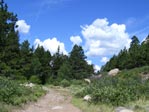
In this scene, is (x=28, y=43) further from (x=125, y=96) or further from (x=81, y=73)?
(x=125, y=96)

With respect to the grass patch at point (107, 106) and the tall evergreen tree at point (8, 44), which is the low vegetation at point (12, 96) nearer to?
the grass patch at point (107, 106)

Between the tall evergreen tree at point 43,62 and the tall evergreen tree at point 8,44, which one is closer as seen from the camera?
the tall evergreen tree at point 8,44

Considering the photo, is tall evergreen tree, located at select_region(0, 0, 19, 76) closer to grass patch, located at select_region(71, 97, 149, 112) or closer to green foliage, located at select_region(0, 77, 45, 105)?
green foliage, located at select_region(0, 77, 45, 105)

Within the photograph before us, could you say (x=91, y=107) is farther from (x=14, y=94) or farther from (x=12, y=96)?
(x=14, y=94)

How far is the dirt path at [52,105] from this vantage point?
57.4 feet

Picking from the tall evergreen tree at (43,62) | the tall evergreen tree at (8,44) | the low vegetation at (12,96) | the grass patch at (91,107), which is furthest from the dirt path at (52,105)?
the tall evergreen tree at (43,62)

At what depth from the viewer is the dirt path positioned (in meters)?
17.5

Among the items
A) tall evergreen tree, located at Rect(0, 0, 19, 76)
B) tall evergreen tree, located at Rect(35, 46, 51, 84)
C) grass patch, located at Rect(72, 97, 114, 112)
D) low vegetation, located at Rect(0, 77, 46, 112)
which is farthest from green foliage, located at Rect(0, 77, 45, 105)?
tall evergreen tree, located at Rect(35, 46, 51, 84)

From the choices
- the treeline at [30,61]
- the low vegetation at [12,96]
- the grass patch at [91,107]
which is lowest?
the grass patch at [91,107]

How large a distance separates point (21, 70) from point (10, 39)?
410 cm

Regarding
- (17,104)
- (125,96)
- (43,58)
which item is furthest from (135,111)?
(43,58)

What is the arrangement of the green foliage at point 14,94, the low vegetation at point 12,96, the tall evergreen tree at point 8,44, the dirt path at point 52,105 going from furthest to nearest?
the tall evergreen tree at point 8,44 < the green foliage at point 14,94 < the dirt path at point 52,105 < the low vegetation at point 12,96

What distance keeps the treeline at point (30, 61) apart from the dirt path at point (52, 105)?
14180 mm

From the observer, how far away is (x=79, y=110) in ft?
56.5
